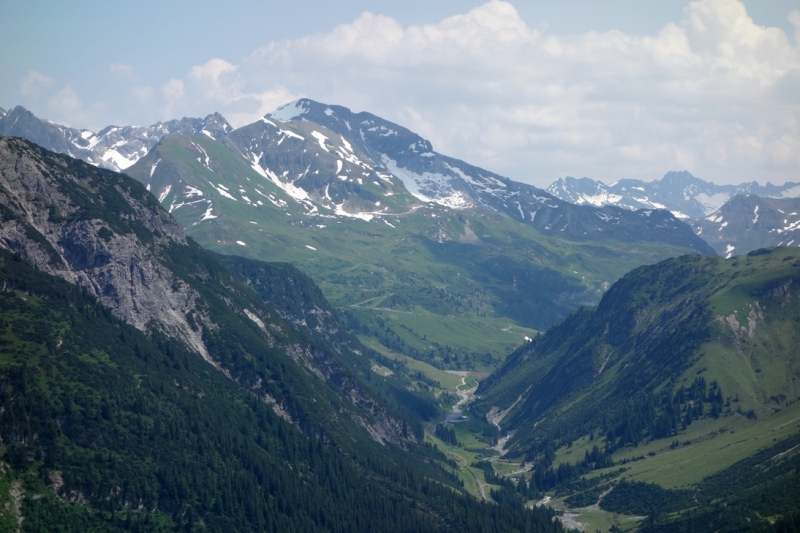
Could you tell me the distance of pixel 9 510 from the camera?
194 m

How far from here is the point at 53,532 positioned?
196 m

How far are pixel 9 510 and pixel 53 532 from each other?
30.9ft
